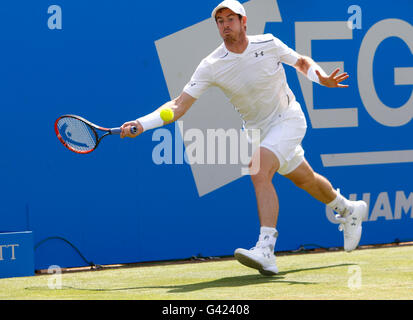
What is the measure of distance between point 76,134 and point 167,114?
57 centimetres

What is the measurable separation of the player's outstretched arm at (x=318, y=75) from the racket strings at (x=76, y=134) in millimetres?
1367

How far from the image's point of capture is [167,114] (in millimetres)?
4488

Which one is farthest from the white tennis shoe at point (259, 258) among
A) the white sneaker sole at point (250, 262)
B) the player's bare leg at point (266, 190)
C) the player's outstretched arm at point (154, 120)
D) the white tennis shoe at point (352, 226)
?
the white tennis shoe at point (352, 226)

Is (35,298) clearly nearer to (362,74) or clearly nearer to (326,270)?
(326,270)

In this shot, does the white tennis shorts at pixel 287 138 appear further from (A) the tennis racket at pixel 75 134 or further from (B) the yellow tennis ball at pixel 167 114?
(A) the tennis racket at pixel 75 134

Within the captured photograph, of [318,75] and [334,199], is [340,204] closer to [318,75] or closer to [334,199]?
[334,199]

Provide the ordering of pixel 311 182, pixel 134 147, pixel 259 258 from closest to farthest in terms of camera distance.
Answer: pixel 259 258
pixel 311 182
pixel 134 147

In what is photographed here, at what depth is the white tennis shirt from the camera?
4.66 m

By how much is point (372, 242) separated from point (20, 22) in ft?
10.6

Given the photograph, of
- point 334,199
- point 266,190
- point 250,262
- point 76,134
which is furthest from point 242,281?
point 76,134

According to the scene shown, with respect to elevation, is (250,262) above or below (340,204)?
below

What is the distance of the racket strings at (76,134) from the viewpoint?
459 cm

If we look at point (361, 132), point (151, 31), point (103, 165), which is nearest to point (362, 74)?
point (361, 132)

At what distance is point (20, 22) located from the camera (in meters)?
5.36
